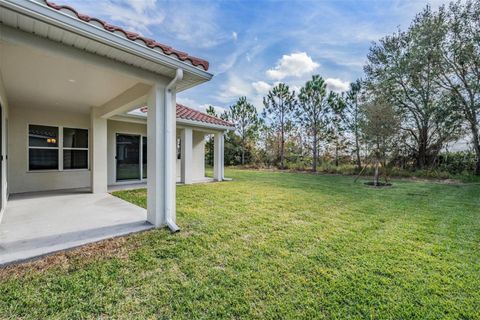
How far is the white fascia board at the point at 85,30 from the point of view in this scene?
2.26 meters

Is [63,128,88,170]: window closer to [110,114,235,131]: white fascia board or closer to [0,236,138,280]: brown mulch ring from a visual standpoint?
[110,114,235,131]: white fascia board

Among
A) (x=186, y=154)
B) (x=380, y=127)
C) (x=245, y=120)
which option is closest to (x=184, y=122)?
(x=186, y=154)

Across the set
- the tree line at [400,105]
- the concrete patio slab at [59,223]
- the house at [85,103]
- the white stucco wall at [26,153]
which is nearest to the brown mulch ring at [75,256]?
the concrete patio slab at [59,223]

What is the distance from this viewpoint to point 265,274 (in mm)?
2639

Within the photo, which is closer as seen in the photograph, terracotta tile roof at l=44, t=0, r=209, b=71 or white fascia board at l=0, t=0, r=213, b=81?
white fascia board at l=0, t=0, r=213, b=81

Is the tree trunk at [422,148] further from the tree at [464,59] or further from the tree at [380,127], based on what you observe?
the tree at [380,127]

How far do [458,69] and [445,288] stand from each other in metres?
15.1

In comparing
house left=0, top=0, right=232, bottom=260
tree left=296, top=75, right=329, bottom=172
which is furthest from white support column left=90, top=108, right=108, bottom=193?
tree left=296, top=75, right=329, bottom=172

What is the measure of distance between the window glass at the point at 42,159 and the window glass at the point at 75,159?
276mm

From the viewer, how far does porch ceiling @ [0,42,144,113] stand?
3.29 meters

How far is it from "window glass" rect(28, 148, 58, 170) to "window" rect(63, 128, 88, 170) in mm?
276

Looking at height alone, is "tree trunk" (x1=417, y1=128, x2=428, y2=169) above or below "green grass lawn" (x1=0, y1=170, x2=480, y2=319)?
above

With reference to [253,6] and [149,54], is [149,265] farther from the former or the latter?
[253,6]

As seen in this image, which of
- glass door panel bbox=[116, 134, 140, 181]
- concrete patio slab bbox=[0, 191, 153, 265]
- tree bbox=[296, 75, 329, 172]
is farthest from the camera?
tree bbox=[296, 75, 329, 172]
